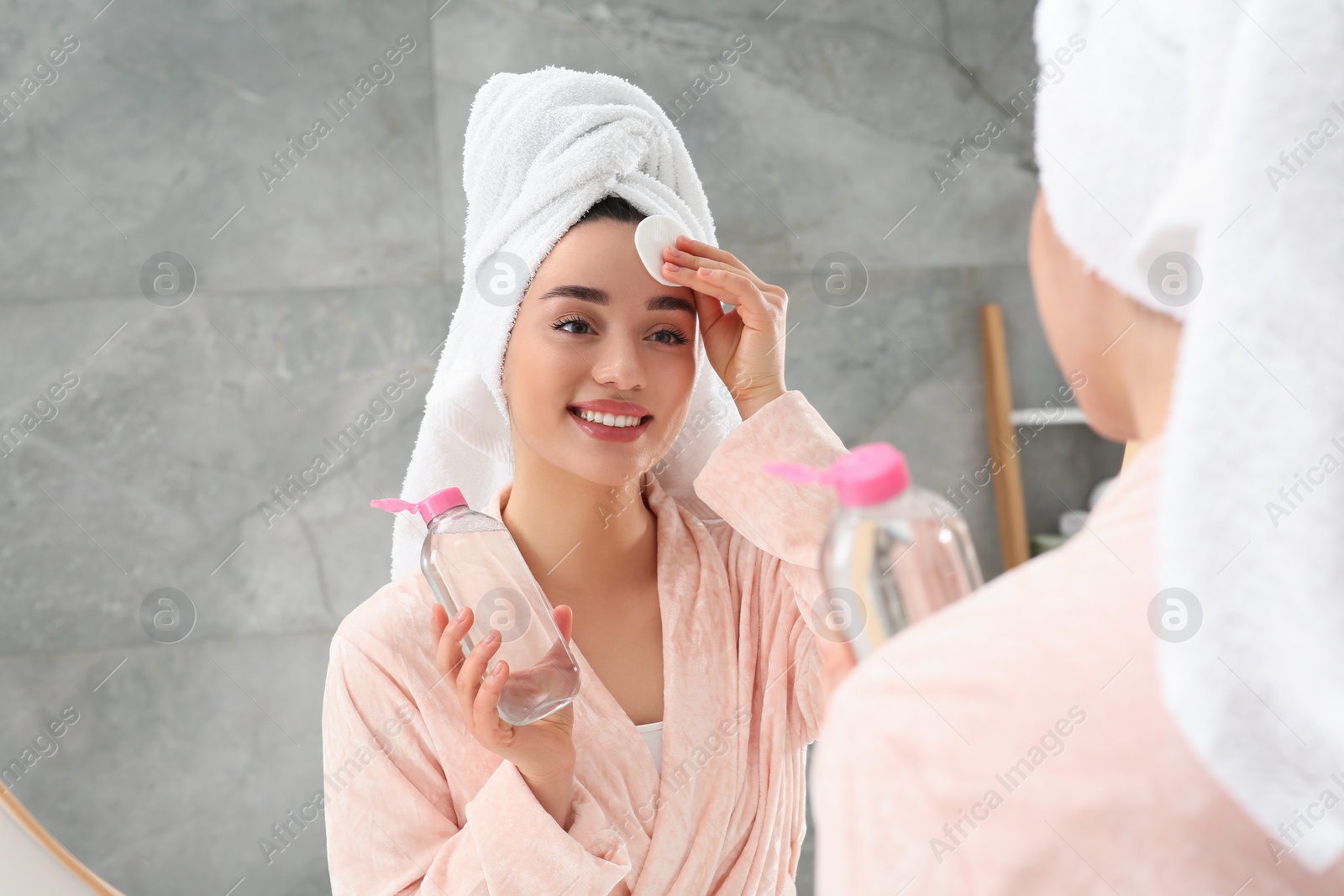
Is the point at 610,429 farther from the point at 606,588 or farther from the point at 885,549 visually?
the point at 885,549

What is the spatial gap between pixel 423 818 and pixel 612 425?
0.37 m

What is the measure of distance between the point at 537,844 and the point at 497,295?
0.48 meters

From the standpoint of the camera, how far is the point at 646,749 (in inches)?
34.7

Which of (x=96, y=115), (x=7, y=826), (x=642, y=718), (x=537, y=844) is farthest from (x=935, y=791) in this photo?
(x=96, y=115)

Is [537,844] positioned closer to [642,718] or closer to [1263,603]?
[642,718]

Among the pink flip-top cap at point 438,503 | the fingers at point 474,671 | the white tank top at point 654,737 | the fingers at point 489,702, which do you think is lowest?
the white tank top at point 654,737

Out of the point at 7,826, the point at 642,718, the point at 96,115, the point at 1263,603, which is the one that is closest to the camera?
the point at 1263,603

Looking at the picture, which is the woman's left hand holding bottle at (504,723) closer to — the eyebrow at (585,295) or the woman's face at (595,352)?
the woman's face at (595,352)

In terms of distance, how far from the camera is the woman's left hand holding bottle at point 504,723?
0.71m

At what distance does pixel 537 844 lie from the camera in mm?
759

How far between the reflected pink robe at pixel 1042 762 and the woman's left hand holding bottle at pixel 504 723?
0.38 meters
